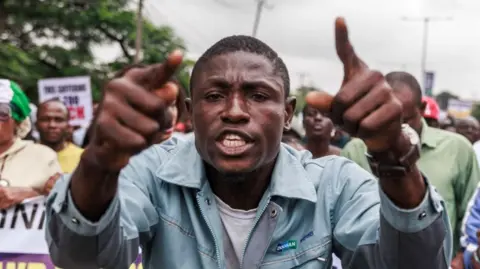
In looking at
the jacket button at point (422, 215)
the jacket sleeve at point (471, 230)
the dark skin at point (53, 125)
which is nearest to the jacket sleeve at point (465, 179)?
the jacket sleeve at point (471, 230)

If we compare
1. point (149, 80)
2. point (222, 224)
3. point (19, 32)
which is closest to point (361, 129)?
point (149, 80)

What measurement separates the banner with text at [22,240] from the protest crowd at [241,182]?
Result: 219 centimetres

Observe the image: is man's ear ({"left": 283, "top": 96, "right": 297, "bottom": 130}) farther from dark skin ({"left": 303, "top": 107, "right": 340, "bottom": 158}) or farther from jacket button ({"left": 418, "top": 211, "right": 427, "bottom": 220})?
dark skin ({"left": 303, "top": 107, "right": 340, "bottom": 158})

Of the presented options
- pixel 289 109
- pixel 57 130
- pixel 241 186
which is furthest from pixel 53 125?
pixel 241 186

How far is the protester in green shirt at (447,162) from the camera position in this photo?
4973 millimetres

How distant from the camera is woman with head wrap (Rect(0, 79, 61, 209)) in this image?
462 cm

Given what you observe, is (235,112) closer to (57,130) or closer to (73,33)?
(57,130)

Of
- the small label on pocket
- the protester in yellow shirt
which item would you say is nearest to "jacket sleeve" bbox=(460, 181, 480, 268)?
the small label on pocket

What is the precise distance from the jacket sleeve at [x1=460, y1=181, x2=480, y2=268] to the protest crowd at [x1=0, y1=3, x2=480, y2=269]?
1827 millimetres

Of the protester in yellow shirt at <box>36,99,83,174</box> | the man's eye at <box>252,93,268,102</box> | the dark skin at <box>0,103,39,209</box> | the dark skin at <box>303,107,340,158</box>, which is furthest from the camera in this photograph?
the dark skin at <box>303,107,340,158</box>

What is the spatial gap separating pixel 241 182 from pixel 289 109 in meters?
0.38

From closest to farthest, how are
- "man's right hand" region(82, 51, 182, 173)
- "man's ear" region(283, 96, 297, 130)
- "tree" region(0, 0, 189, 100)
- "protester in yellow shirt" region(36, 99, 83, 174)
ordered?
"man's right hand" region(82, 51, 182, 173), "man's ear" region(283, 96, 297, 130), "protester in yellow shirt" region(36, 99, 83, 174), "tree" region(0, 0, 189, 100)

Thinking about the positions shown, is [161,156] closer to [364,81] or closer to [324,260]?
[324,260]

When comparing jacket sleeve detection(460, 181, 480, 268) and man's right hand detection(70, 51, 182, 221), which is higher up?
man's right hand detection(70, 51, 182, 221)
